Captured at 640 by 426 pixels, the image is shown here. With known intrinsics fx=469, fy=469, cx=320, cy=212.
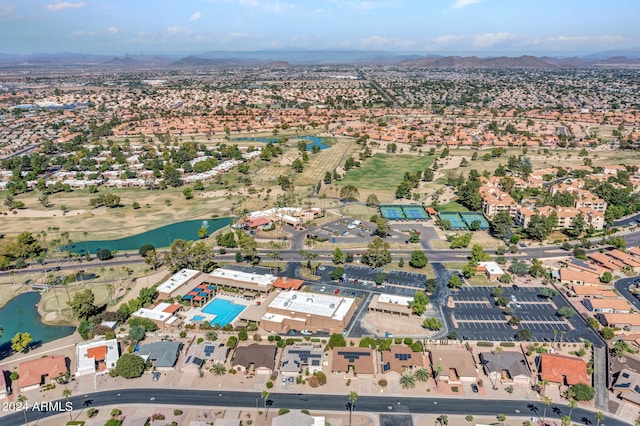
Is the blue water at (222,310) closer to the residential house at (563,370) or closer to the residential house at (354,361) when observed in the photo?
the residential house at (354,361)

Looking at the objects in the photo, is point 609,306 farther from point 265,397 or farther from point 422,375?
point 265,397

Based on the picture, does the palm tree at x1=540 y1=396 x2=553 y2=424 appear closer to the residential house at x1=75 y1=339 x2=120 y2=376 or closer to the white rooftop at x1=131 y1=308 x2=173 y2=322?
the white rooftop at x1=131 y1=308 x2=173 y2=322

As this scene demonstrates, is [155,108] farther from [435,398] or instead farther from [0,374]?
[435,398]

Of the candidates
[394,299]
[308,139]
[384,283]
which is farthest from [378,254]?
[308,139]

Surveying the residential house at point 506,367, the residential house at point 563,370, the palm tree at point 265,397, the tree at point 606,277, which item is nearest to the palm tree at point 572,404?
the residential house at point 563,370

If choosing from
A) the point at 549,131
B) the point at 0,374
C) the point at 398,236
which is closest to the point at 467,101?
the point at 549,131

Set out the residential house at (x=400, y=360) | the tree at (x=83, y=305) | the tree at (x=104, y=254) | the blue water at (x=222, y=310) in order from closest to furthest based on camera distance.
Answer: the residential house at (x=400, y=360) → the tree at (x=83, y=305) → the blue water at (x=222, y=310) → the tree at (x=104, y=254)

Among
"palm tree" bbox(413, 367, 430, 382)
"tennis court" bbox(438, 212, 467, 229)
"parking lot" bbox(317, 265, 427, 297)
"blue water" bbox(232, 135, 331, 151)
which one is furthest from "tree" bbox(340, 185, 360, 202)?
"palm tree" bbox(413, 367, 430, 382)
